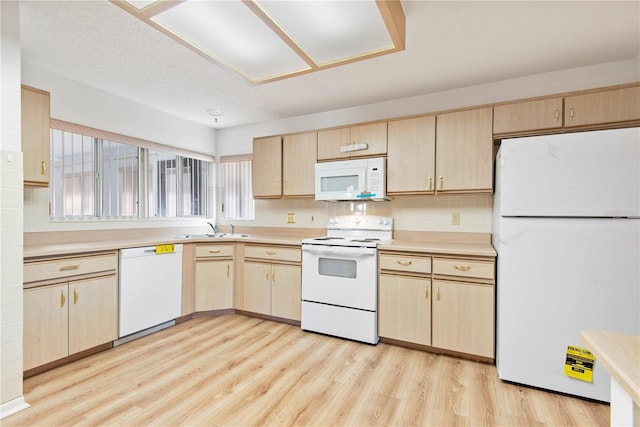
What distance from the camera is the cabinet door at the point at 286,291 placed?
322 centimetres

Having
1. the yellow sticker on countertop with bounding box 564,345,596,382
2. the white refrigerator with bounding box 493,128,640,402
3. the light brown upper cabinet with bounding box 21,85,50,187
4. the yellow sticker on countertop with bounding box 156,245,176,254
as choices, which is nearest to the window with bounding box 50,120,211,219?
the light brown upper cabinet with bounding box 21,85,50,187

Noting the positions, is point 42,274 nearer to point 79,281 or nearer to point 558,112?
point 79,281

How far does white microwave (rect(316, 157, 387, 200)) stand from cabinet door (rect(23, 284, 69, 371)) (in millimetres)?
2332

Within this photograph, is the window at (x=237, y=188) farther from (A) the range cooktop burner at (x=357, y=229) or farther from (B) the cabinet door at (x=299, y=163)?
(A) the range cooktop burner at (x=357, y=229)

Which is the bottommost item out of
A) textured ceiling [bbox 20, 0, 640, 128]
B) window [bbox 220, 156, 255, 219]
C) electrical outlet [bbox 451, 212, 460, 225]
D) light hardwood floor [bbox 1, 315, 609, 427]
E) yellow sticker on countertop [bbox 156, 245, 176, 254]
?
light hardwood floor [bbox 1, 315, 609, 427]

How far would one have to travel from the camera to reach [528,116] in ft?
8.05

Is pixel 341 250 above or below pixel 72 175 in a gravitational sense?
below

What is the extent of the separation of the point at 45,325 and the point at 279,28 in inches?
99.5

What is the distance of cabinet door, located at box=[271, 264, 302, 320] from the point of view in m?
3.22

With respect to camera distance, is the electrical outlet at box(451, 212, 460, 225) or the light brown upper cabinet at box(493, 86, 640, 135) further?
the electrical outlet at box(451, 212, 460, 225)

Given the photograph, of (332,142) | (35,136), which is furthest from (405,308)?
(35,136)

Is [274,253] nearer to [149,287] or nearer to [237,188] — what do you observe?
[149,287]

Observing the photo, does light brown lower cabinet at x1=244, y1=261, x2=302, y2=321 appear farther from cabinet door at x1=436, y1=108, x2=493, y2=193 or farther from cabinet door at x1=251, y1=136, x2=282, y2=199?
cabinet door at x1=436, y1=108, x2=493, y2=193

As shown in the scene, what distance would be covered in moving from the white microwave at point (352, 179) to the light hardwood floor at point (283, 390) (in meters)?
1.41
